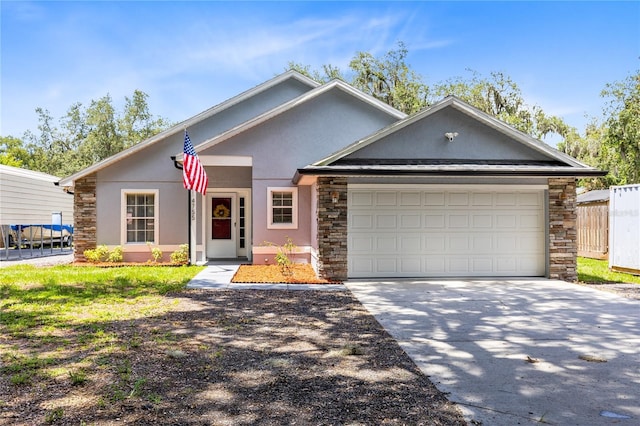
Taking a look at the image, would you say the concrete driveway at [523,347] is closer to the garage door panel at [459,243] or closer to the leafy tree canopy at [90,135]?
the garage door panel at [459,243]

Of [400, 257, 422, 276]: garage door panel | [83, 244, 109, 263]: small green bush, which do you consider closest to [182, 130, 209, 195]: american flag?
[83, 244, 109, 263]: small green bush

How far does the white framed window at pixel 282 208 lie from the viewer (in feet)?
45.6

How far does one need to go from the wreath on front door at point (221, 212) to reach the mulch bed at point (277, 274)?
2.76 metres

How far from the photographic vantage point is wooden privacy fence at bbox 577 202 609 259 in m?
16.4

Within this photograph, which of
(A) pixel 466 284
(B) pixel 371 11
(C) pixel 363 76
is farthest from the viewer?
(C) pixel 363 76

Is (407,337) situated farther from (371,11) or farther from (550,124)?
(550,124)

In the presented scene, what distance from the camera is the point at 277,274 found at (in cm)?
1185

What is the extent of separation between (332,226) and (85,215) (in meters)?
8.93

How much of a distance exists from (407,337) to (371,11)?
10.2m

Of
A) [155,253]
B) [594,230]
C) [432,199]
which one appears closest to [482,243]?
[432,199]

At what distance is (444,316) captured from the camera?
7.33m

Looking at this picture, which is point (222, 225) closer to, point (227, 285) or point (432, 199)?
point (227, 285)

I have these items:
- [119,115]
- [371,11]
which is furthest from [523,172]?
[119,115]

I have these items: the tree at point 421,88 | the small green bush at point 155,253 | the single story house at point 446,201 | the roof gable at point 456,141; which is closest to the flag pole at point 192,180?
the small green bush at point 155,253
